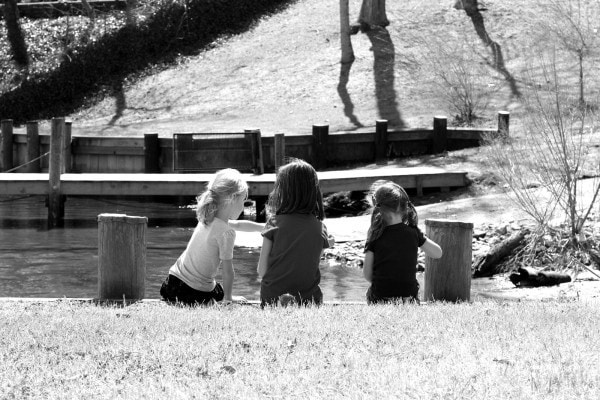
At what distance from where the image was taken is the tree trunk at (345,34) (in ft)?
95.3

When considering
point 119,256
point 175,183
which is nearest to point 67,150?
point 175,183

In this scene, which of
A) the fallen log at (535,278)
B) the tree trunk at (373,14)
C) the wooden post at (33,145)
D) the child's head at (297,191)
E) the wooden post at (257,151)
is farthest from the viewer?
the tree trunk at (373,14)

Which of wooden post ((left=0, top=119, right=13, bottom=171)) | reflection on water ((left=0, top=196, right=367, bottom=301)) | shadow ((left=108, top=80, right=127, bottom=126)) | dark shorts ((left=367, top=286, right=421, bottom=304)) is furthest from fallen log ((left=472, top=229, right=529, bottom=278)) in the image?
shadow ((left=108, top=80, right=127, bottom=126))

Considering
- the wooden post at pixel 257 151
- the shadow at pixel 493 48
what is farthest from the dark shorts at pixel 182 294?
the shadow at pixel 493 48

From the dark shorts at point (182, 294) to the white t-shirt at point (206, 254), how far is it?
0.04 metres

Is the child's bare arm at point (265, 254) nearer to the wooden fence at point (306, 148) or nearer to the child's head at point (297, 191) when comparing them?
the child's head at point (297, 191)

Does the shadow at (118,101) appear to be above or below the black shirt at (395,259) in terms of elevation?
above

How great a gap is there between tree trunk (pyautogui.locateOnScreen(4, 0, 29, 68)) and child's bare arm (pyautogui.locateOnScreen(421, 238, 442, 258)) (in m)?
27.6

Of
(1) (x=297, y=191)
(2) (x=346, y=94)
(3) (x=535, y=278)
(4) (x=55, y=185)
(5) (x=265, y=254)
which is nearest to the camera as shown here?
(1) (x=297, y=191)

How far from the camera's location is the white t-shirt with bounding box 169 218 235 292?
24.7 ft

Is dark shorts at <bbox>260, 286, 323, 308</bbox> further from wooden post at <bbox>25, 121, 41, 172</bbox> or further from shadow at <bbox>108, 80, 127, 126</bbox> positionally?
shadow at <bbox>108, 80, 127, 126</bbox>

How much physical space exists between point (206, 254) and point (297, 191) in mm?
841

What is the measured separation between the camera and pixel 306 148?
22.1 meters

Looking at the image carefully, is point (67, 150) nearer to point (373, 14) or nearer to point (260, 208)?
point (260, 208)
